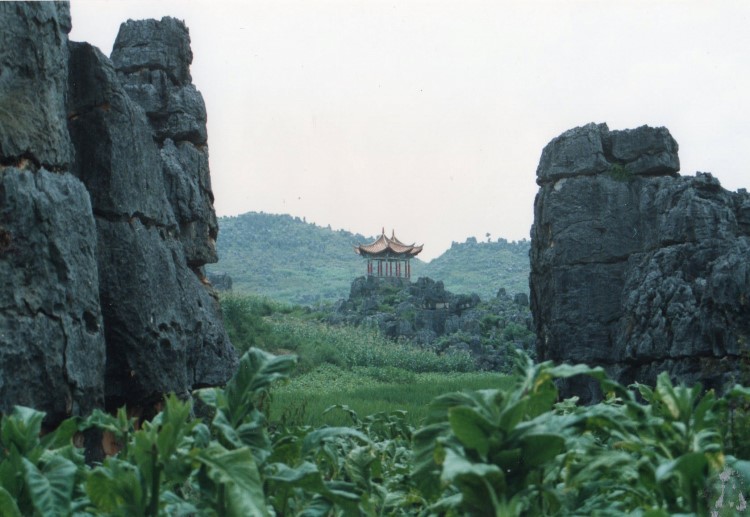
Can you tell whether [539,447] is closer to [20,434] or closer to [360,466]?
[360,466]

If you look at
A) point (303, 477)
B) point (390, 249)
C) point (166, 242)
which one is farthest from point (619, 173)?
point (390, 249)

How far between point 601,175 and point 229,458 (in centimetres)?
1133

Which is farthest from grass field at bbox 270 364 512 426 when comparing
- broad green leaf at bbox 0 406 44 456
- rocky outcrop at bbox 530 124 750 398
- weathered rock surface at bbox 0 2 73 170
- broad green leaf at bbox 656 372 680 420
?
broad green leaf at bbox 656 372 680 420

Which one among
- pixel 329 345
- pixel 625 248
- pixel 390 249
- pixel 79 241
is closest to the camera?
pixel 79 241

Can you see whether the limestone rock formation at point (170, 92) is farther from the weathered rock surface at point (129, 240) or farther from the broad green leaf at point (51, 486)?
the broad green leaf at point (51, 486)

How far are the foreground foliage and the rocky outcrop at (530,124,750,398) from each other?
25.6 ft

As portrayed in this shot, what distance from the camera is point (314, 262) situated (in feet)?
324

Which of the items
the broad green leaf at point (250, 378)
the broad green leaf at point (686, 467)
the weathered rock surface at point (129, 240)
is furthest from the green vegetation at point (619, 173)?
the broad green leaf at point (686, 467)

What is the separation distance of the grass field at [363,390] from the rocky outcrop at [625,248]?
211 cm

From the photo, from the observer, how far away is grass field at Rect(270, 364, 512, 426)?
38.2ft

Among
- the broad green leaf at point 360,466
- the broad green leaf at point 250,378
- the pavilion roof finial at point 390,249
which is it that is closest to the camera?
the broad green leaf at point 250,378

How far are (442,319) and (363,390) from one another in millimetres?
14901

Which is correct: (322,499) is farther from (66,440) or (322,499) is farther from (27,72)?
(27,72)

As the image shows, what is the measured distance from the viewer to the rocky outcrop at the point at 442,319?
27.3m
